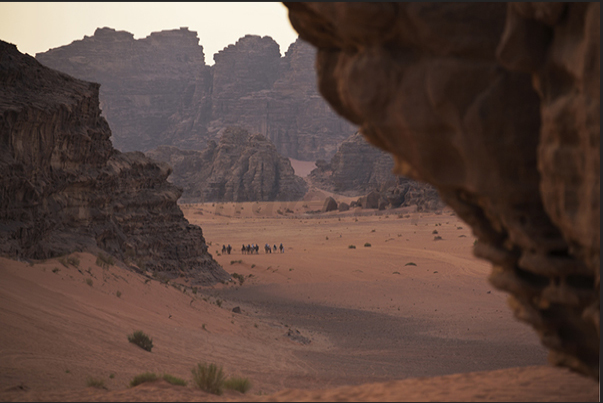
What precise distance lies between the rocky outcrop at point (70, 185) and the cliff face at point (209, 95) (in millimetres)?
137505

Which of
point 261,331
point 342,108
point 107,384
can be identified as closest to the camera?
point 342,108

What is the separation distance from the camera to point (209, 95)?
179 metres

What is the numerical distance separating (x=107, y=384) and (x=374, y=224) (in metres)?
43.7

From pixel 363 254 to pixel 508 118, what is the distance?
2612 cm

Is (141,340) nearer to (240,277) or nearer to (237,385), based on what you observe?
(237,385)

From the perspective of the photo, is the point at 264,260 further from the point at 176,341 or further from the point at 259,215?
the point at 259,215

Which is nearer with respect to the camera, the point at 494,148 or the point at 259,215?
the point at 494,148

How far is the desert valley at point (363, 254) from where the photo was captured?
4281mm

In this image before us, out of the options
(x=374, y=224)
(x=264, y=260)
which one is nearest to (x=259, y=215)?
(x=374, y=224)

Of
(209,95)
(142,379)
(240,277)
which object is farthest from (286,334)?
(209,95)

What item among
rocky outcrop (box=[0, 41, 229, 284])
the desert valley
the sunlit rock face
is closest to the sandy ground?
the desert valley

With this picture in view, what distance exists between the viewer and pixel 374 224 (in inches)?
1987

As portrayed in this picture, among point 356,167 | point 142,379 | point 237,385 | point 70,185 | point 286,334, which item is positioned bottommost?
point 286,334

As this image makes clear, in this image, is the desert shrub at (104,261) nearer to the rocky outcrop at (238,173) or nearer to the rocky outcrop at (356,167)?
the rocky outcrop at (238,173)
